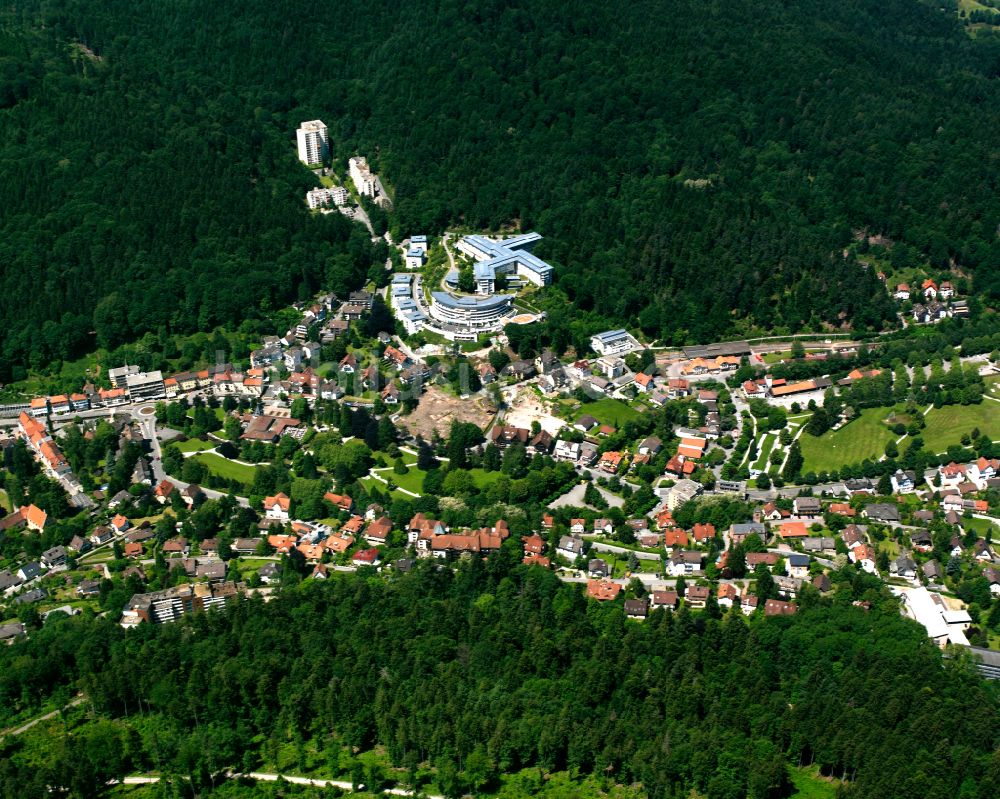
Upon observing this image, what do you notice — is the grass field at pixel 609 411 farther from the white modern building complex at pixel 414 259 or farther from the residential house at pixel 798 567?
the white modern building complex at pixel 414 259

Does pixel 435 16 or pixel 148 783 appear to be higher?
pixel 435 16

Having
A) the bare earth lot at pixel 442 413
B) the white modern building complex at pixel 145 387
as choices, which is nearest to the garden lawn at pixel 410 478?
the bare earth lot at pixel 442 413

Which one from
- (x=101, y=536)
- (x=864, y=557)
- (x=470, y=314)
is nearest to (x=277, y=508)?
(x=101, y=536)

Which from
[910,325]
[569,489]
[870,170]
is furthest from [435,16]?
[569,489]

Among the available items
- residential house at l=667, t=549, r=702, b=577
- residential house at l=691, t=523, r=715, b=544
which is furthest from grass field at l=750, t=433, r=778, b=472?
residential house at l=667, t=549, r=702, b=577

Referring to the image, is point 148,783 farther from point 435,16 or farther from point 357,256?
point 435,16

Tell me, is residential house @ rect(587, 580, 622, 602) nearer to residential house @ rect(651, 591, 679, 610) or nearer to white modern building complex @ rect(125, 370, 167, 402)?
residential house @ rect(651, 591, 679, 610)

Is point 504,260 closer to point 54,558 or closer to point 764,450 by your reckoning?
point 764,450
